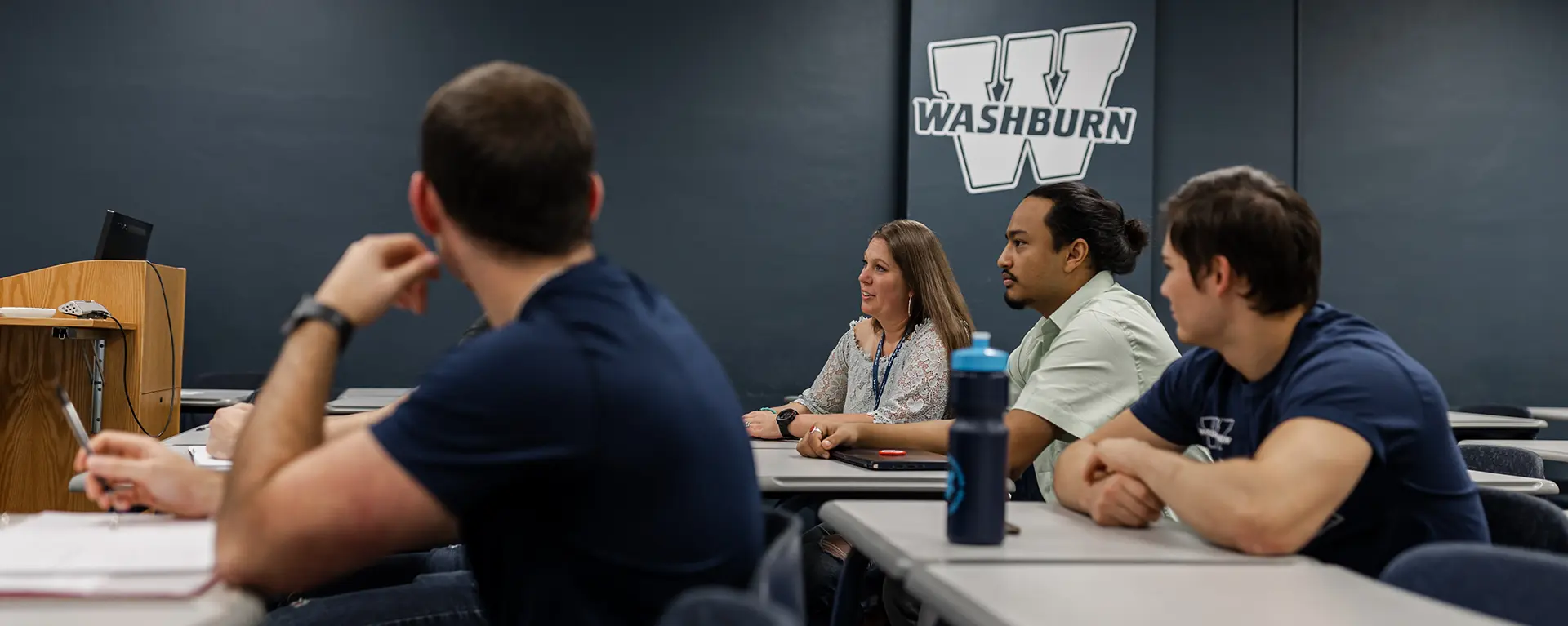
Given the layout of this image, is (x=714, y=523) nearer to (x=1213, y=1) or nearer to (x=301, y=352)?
(x=301, y=352)

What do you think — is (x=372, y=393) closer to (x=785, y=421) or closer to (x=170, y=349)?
(x=170, y=349)

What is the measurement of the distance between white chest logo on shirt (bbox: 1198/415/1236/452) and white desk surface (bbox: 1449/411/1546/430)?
2.98 m

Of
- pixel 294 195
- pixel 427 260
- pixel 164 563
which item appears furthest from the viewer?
pixel 294 195

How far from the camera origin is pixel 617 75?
5.27 m

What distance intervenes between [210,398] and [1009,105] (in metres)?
3.62

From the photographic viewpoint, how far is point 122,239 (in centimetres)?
369

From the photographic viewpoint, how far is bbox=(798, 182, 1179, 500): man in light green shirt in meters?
2.25

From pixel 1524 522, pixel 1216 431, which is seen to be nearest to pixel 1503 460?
pixel 1524 522

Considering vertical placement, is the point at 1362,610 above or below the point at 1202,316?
below

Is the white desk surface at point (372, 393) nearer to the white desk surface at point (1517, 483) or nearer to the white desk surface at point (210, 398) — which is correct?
the white desk surface at point (210, 398)

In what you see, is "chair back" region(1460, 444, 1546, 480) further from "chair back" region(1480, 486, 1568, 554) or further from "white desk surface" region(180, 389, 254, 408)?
"white desk surface" region(180, 389, 254, 408)

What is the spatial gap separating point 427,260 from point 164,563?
404 mm

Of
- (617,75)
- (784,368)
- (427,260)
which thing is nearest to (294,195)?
(617,75)

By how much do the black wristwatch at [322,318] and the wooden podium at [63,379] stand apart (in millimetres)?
2498
